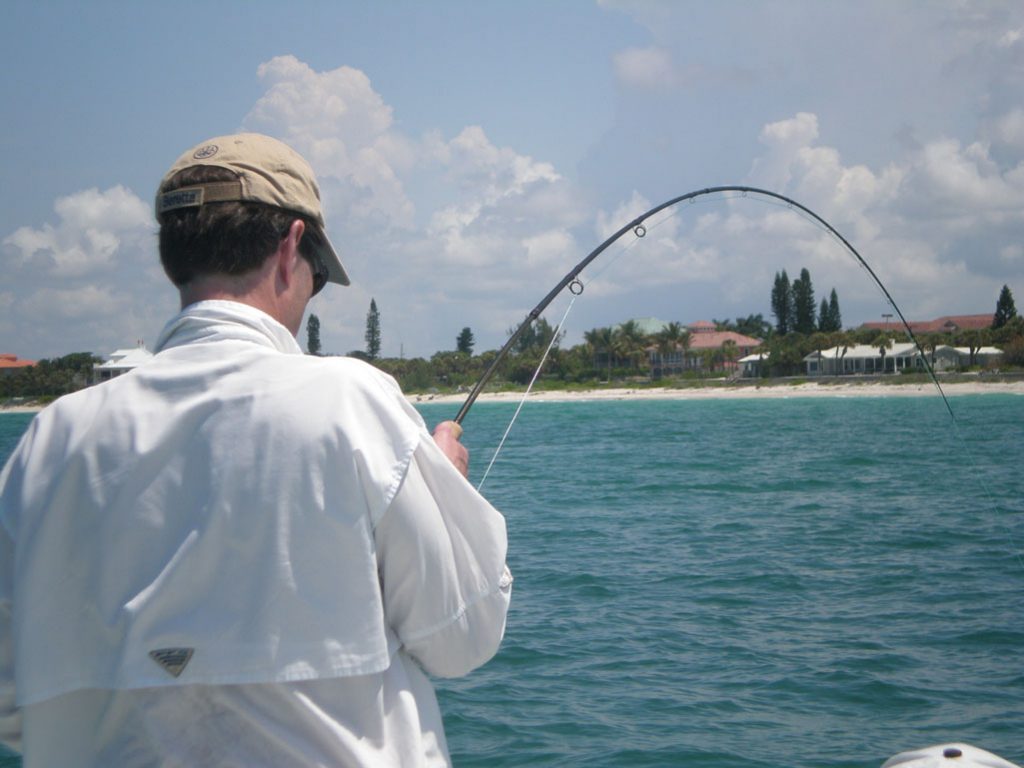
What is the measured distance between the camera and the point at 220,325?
1304 millimetres

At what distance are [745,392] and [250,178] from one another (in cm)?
9128

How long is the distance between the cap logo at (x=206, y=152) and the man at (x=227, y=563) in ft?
0.87

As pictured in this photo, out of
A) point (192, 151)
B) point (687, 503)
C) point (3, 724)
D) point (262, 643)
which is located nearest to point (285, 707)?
point (262, 643)

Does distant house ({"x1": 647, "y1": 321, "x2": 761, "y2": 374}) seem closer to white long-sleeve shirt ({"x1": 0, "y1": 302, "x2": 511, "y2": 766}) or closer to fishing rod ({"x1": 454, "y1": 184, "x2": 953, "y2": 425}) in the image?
fishing rod ({"x1": 454, "y1": 184, "x2": 953, "y2": 425})

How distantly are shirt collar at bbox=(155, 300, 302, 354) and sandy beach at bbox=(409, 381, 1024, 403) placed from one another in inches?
2832

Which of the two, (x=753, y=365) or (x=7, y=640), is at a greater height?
(x=753, y=365)

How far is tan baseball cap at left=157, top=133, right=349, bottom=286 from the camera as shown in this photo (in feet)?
4.40

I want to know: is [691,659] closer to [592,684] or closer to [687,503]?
[592,684]

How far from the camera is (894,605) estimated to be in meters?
9.91

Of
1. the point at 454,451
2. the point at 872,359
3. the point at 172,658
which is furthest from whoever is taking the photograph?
the point at 872,359

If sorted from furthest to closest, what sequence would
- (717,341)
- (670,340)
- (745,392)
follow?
(717,341), (670,340), (745,392)

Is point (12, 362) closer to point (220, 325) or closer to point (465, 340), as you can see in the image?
point (465, 340)

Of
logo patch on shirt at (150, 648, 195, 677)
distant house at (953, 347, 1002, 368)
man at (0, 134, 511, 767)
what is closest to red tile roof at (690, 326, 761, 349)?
distant house at (953, 347, 1002, 368)

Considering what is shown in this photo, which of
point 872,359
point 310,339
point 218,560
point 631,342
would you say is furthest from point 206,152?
point 631,342
